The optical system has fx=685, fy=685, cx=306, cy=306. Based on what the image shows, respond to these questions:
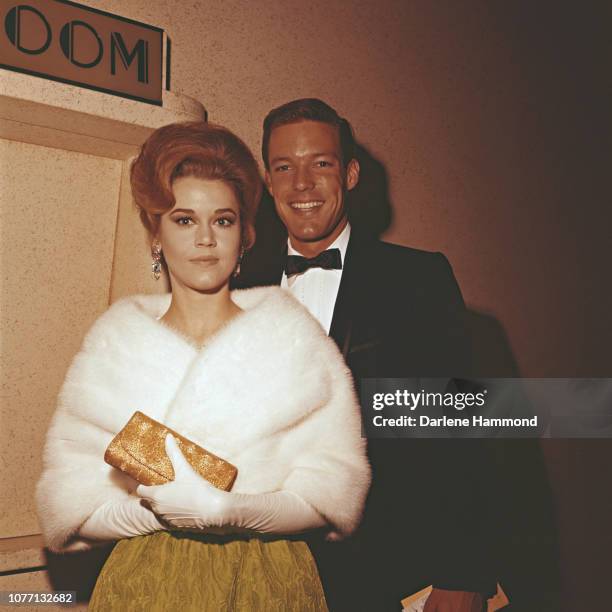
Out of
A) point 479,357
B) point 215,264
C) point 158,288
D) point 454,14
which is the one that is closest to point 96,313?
point 158,288

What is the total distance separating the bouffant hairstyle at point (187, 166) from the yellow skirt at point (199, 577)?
0.50 metres

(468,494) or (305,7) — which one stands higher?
(305,7)

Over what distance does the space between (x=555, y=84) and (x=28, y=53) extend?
1724 millimetres

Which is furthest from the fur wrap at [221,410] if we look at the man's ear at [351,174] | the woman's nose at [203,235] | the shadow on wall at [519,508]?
the shadow on wall at [519,508]

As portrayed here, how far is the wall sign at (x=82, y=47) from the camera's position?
3.97ft

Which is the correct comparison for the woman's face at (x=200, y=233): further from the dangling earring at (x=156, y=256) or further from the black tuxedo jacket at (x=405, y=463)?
the black tuxedo jacket at (x=405, y=463)

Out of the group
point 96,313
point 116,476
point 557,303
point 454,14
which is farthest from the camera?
point 557,303

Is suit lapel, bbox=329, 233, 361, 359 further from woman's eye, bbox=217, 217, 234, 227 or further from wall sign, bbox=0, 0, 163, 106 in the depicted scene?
wall sign, bbox=0, 0, 163, 106

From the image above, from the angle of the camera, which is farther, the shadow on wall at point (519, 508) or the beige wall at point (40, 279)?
the shadow on wall at point (519, 508)

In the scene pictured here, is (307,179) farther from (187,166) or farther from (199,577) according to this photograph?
(199,577)

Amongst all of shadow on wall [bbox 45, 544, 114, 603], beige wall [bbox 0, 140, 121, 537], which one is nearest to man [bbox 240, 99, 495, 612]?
beige wall [bbox 0, 140, 121, 537]

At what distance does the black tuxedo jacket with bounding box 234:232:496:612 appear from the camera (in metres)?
1.33

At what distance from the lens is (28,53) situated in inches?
48.0

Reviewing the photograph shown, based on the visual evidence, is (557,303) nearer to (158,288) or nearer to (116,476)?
(158,288)
